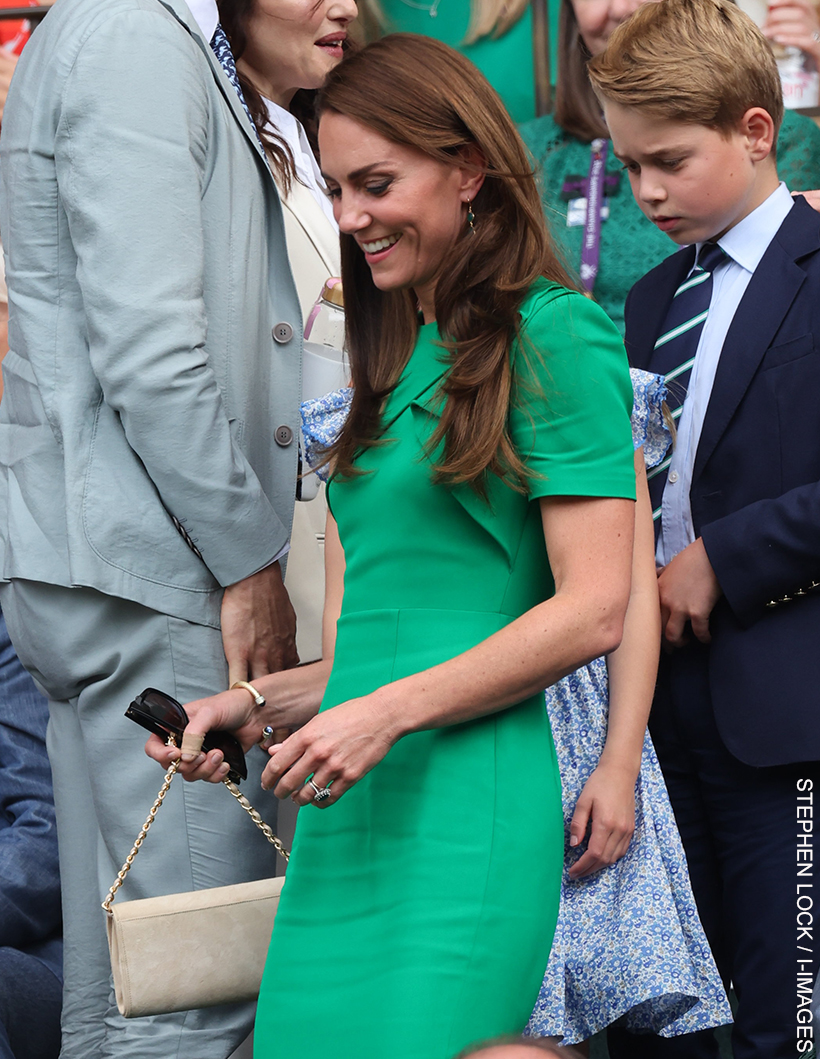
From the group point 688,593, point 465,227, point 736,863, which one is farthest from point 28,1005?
point 465,227

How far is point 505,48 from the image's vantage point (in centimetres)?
346

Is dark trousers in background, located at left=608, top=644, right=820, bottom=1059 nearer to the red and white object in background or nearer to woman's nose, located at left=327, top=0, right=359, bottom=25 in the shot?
woman's nose, located at left=327, top=0, right=359, bottom=25

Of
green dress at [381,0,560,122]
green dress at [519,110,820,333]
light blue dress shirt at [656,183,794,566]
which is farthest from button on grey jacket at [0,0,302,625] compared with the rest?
green dress at [381,0,560,122]

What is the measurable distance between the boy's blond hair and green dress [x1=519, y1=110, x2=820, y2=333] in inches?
33.0

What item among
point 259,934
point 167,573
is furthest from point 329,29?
point 259,934

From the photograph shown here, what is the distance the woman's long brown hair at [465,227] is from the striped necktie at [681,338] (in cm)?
62

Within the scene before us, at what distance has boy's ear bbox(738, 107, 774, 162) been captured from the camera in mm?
2010

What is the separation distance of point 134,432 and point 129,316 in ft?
0.53

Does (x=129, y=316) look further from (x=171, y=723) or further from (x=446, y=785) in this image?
(x=446, y=785)

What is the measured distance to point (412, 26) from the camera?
3555 mm

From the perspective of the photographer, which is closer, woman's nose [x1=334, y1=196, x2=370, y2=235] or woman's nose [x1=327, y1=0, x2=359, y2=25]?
woman's nose [x1=334, y1=196, x2=370, y2=235]

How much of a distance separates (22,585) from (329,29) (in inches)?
44.6

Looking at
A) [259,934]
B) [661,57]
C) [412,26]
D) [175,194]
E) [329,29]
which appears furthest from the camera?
[412,26]

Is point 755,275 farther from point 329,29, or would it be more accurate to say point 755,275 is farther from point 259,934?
point 259,934
